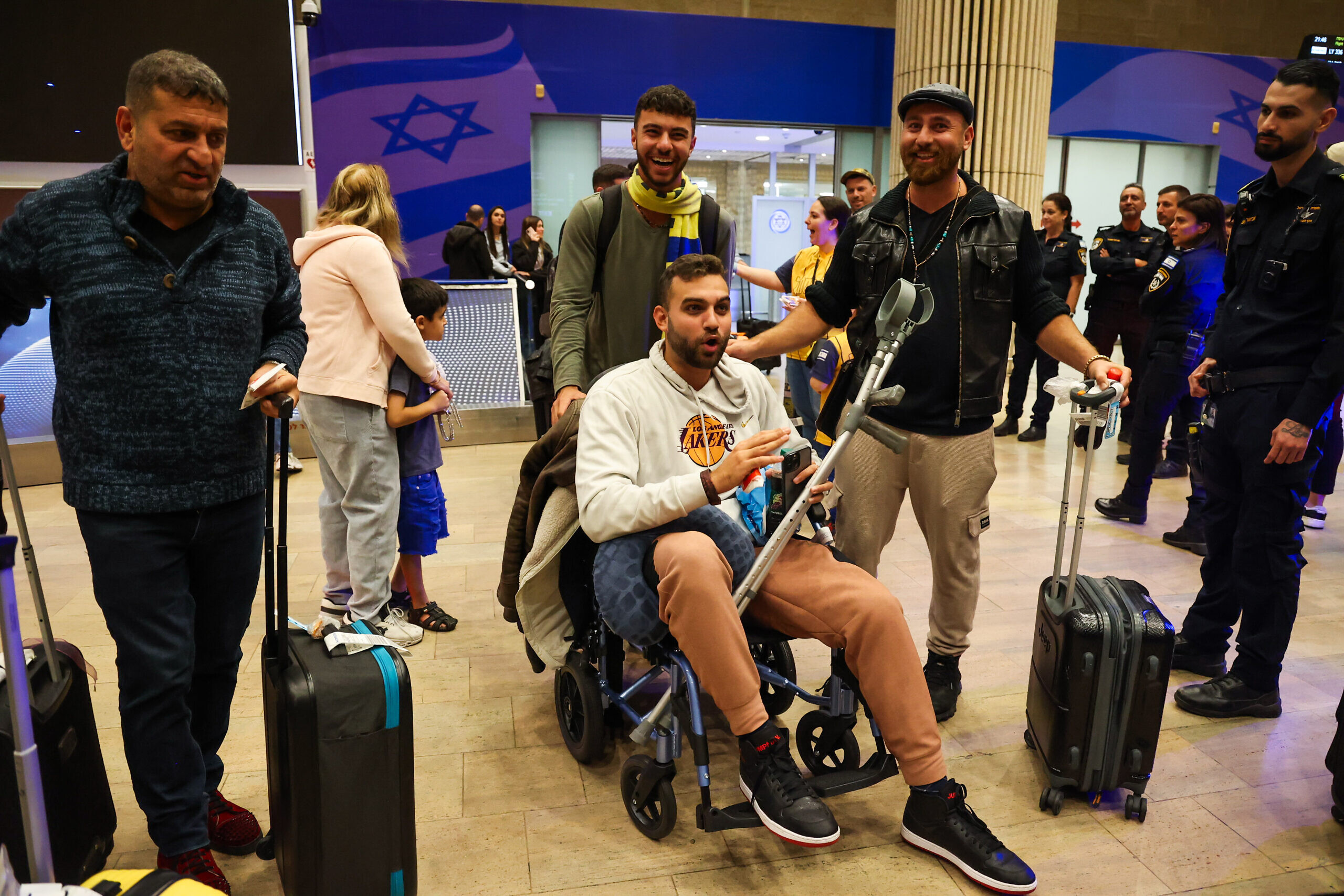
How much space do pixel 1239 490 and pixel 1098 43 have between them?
38.5 feet

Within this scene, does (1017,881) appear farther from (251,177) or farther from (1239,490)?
(251,177)

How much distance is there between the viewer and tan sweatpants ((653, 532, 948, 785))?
213 cm

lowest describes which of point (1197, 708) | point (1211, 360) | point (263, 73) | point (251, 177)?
point (1197, 708)

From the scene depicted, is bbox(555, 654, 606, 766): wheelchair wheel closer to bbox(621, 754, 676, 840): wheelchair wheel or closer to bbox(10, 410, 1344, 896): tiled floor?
bbox(10, 410, 1344, 896): tiled floor

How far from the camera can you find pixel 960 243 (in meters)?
2.67

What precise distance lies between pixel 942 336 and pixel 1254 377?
1089 millimetres

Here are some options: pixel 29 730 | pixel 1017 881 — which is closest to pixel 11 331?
pixel 29 730

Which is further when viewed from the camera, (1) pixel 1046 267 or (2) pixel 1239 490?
(1) pixel 1046 267

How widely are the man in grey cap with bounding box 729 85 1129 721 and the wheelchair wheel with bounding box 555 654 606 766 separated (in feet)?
3.04

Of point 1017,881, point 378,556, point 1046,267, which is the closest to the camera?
point 1017,881

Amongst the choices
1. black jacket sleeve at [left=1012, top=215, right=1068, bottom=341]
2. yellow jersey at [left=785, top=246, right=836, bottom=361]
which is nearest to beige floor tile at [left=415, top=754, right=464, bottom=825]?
black jacket sleeve at [left=1012, top=215, right=1068, bottom=341]

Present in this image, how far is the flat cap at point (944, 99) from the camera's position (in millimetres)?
2559

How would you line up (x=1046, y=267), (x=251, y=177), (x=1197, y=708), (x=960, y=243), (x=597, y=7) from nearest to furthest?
(x=960, y=243), (x=1197, y=708), (x=1046, y=267), (x=251, y=177), (x=597, y=7)

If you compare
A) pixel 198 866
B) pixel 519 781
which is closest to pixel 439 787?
pixel 519 781
